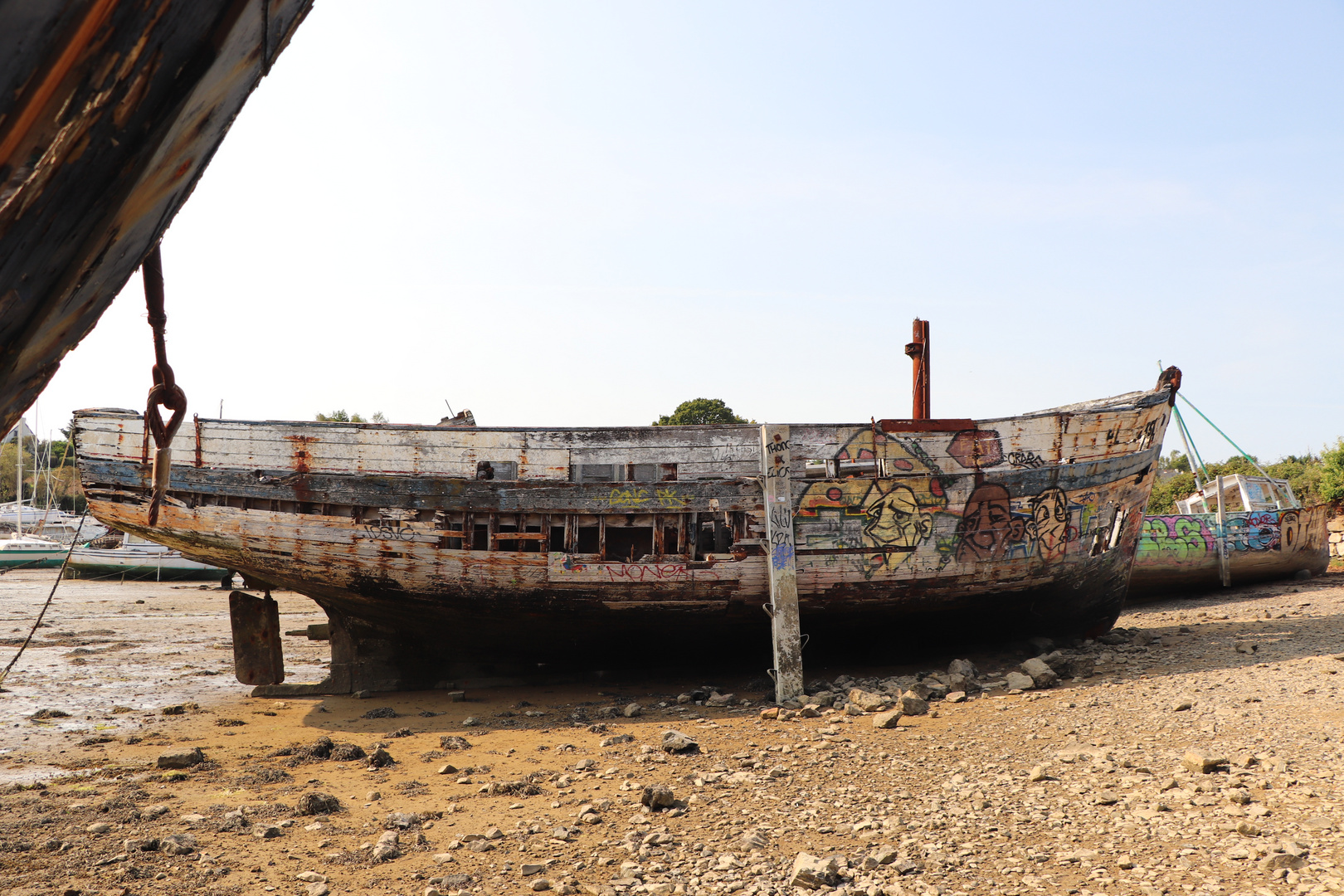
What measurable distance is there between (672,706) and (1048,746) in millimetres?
3402

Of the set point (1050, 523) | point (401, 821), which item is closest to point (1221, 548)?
point (1050, 523)

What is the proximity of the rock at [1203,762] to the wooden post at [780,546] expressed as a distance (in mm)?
3398

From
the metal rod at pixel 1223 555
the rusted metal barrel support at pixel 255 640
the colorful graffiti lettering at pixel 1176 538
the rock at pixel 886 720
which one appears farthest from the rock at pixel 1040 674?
the metal rod at pixel 1223 555

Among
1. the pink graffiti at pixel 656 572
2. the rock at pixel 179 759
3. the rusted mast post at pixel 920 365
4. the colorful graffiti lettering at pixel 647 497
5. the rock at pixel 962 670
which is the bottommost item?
the rock at pixel 179 759

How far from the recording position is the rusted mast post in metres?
10.3

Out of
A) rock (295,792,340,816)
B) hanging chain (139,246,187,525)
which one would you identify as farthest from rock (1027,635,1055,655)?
hanging chain (139,246,187,525)

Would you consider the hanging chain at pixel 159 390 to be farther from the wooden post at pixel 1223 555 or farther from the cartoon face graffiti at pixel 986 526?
the wooden post at pixel 1223 555

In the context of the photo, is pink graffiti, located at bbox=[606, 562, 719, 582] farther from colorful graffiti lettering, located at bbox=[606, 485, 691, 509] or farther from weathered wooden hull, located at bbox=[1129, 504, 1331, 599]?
weathered wooden hull, located at bbox=[1129, 504, 1331, 599]

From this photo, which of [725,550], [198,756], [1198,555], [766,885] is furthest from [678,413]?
[766,885]

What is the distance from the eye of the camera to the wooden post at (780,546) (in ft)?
25.6

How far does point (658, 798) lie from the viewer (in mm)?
4938

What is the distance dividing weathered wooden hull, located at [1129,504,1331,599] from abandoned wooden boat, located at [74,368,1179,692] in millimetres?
6423

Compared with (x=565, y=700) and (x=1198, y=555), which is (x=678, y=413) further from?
(x=565, y=700)

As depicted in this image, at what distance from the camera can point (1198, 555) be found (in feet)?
45.2
